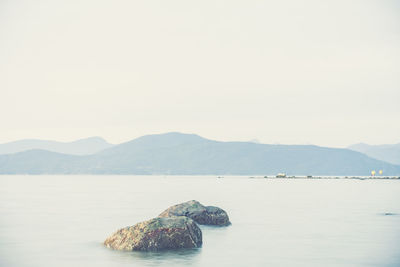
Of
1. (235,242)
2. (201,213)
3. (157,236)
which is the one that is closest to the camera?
(157,236)

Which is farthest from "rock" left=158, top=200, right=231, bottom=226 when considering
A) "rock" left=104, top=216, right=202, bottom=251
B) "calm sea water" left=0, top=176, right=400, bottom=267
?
"rock" left=104, top=216, right=202, bottom=251

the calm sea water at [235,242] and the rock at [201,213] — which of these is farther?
the rock at [201,213]

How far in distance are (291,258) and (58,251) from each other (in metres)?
11.0

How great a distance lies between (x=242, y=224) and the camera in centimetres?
3681

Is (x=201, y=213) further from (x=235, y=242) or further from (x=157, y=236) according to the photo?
(x=157, y=236)

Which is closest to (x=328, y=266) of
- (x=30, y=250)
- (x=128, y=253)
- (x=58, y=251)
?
(x=128, y=253)

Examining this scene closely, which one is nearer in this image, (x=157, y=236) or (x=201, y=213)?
(x=157, y=236)

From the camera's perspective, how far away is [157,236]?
77.6 feet

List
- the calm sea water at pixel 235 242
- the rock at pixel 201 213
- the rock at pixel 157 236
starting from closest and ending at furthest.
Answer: the calm sea water at pixel 235 242 → the rock at pixel 157 236 → the rock at pixel 201 213

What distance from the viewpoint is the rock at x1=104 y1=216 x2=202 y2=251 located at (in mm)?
23453

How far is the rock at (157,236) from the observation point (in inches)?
923

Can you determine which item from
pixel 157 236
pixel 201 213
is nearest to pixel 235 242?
pixel 157 236

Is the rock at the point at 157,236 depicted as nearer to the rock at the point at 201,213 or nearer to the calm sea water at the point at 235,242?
the calm sea water at the point at 235,242

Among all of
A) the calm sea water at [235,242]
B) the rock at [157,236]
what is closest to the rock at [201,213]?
the calm sea water at [235,242]
